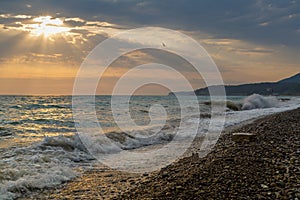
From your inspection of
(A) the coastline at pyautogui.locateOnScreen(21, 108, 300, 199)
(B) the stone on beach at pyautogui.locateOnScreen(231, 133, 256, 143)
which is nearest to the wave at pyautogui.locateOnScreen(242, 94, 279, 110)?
(B) the stone on beach at pyautogui.locateOnScreen(231, 133, 256, 143)

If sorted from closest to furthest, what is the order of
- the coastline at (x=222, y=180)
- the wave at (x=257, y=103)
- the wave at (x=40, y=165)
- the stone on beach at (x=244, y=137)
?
the coastline at (x=222, y=180), the wave at (x=40, y=165), the stone on beach at (x=244, y=137), the wave at (x=257, y=103)

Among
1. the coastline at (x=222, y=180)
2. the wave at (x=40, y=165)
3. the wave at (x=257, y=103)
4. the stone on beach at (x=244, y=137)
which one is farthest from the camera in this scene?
the wave at (x=257, y=103)

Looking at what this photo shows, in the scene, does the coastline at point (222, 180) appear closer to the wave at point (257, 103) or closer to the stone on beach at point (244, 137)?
the stone on beach at point (244, 137)

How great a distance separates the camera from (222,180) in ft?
16.6

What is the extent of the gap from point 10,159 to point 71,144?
289 centimetres

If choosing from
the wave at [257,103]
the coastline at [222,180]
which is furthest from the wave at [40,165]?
the wave at [257,103]

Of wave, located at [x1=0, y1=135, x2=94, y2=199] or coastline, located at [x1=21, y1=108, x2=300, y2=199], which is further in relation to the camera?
wave, located at [x1=0, y1=135, x2=94, y2=199]

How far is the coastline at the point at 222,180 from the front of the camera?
4.55 m

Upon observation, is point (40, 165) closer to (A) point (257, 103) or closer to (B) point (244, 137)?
(B) point (244, 137)

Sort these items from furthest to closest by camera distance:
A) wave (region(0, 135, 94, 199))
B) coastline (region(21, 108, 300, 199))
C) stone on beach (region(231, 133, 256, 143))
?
stone on beach (region(231, 133, 256, 143))
wave (region(0, 135, 94, 199))
coastline (region(21, 108, 300, 199))

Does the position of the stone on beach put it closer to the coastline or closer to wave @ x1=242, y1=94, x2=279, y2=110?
the coastline

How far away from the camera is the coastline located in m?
4.55

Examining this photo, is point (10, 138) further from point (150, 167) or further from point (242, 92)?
point (242, 92)

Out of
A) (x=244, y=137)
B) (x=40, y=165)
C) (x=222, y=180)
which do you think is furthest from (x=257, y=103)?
(x=222, y=180)
